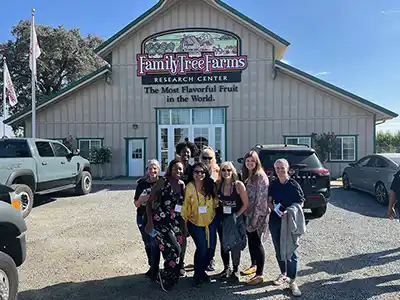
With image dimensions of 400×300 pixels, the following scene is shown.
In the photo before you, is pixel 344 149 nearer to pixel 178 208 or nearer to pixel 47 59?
pixel 178 208

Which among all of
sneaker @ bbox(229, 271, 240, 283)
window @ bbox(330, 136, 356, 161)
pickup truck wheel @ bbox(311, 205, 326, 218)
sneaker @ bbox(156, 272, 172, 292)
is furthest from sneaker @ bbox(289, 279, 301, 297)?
window @ bbox(330, 136, 356, 161)

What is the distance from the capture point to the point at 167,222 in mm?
3848

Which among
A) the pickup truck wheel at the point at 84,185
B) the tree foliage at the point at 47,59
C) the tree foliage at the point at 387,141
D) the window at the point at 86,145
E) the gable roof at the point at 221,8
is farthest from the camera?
the tree foliage at the point at 387,141

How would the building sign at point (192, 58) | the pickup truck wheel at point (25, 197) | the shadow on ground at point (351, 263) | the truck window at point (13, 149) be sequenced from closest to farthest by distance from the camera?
the shadow on ground at point (351, 263)
the pickup truck wheel at point (25, 197)
the truck window at point (13, 149)
the building sign at point (192, 58)

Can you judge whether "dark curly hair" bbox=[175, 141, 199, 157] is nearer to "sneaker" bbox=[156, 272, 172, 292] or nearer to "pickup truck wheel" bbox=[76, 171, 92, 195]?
"sneaker" bbox=[156, 272, 172, 292]

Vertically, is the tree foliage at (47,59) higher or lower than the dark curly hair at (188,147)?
higher

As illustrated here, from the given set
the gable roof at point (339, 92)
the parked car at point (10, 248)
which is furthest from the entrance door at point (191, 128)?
the parked car at point (10, 248)

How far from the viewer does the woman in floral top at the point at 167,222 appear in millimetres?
3828

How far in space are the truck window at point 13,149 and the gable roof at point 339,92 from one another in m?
11.3

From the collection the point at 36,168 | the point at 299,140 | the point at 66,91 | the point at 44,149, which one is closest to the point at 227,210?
the point at 36,168

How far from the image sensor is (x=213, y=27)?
15.6 metres

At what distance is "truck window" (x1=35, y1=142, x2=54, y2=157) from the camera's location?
9019 millimetres

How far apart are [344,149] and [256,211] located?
12726 millimetres

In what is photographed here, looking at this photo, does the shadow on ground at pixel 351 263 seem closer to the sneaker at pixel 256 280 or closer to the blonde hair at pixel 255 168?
the sneaker at pixel 256 280
